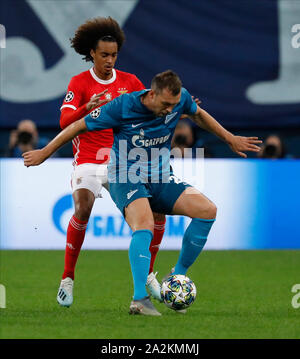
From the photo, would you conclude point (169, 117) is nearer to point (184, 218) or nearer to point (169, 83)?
point (169, 83)

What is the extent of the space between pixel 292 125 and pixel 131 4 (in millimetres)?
2859

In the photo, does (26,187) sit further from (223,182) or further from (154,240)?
(154,240)

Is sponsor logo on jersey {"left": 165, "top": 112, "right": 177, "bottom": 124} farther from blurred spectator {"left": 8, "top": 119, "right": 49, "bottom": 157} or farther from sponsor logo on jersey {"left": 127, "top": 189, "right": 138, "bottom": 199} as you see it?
blurred spectator {"left": 8, "top": 119, "right": 49, "bottom": 157}

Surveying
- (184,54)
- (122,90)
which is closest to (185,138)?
(184,54)

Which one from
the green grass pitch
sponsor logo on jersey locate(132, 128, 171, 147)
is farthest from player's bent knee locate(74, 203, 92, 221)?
sponsor logo on jersey locate(132, 128, 171, 147)

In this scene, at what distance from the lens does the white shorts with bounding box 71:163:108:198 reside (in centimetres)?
687

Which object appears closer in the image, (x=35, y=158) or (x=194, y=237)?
(x=35, y=158)

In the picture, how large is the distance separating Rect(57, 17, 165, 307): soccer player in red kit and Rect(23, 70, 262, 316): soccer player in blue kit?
566 mm

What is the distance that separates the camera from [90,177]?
692 centimetres

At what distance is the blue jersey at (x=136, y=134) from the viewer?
6.04 meters

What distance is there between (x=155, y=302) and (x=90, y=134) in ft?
4.76

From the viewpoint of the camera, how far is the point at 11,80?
1227cm

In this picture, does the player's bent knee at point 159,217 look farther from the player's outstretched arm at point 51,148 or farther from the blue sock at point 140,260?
the player's outstretched arm at point 51,148
